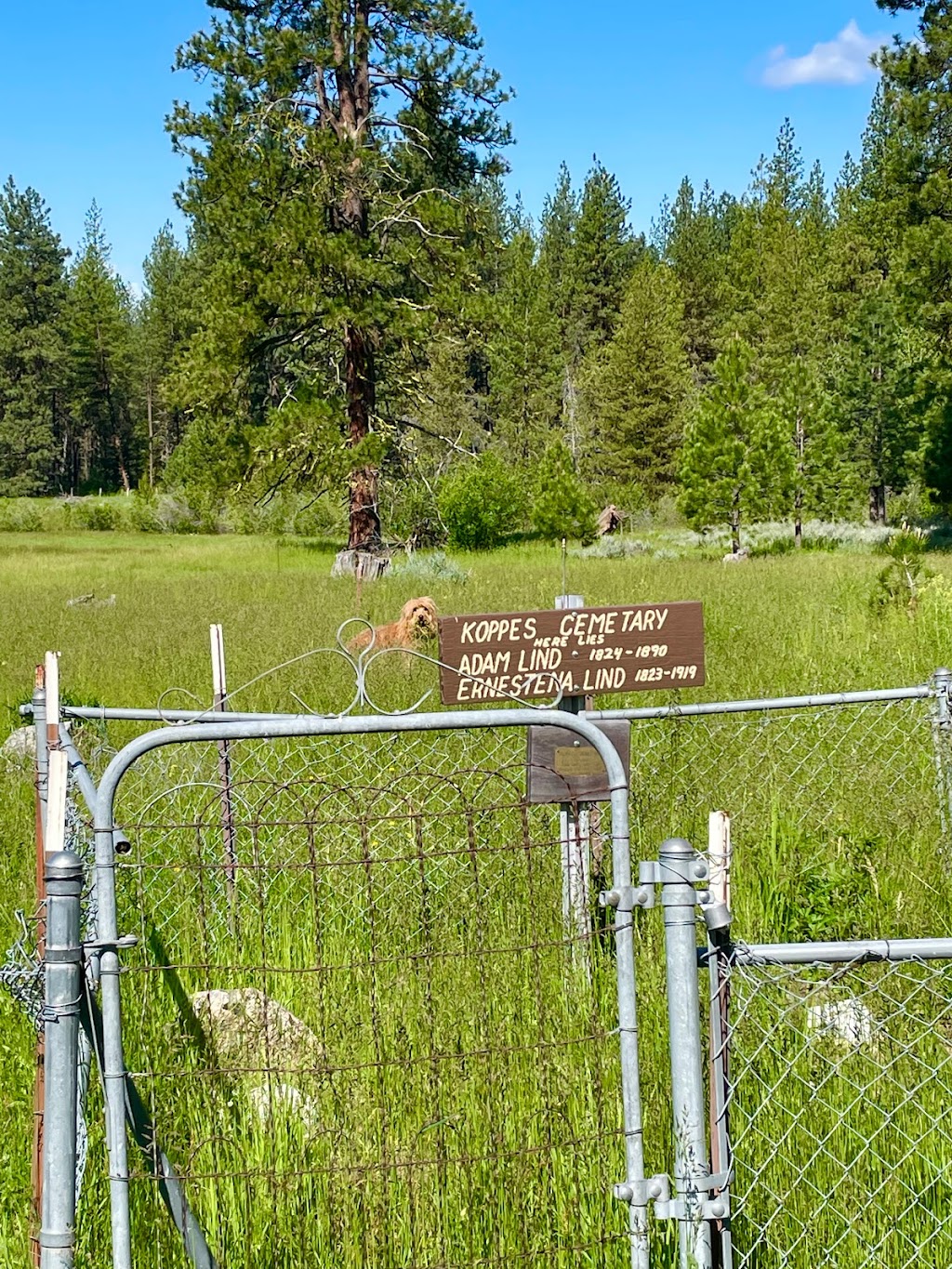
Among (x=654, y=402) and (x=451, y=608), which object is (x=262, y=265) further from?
(x=654, y=402)

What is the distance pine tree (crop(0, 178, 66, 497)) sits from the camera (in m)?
59.5

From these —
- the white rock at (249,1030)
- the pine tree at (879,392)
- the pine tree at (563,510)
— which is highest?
the pine tree at (879,392)

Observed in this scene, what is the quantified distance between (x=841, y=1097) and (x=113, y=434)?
70728mm

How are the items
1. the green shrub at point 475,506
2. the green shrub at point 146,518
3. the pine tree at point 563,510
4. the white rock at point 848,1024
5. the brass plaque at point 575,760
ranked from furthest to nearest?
the green shrub at point 146,518, the green shrub at point 475,506, the pine tree at point 563,510, the brass plaque at point 575,760, the white rock at point 848,1024

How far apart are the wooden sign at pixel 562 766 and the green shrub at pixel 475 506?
28.0m

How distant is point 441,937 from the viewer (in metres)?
4.20

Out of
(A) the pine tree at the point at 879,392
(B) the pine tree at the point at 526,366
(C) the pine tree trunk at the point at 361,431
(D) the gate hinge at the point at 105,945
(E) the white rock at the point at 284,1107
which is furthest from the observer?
(B) the pine tree at the point at 526,366

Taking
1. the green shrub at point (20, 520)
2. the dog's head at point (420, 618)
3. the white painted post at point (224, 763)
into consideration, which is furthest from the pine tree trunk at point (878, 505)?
the white painted post at point (224, 763)

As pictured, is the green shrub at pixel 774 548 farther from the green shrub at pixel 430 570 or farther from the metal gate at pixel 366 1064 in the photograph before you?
the metal gate at pixel 366 1064

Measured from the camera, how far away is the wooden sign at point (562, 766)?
3479mm

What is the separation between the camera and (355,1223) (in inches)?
106

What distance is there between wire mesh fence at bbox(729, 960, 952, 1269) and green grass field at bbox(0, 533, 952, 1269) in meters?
0.10

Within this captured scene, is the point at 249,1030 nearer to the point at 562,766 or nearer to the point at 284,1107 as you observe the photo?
the point at 284,1107

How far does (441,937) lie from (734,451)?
2500 cm
